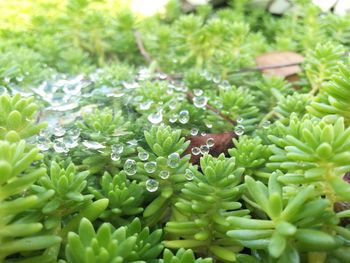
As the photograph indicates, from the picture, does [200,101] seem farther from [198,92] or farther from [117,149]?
[117,149]

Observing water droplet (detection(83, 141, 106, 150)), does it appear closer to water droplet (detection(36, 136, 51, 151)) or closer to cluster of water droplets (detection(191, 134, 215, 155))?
water droplet (detection(36, 136, 51, 151))

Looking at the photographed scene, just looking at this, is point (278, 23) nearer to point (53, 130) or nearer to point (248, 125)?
point (248, 125)

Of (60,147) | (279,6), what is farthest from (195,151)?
(279,6)

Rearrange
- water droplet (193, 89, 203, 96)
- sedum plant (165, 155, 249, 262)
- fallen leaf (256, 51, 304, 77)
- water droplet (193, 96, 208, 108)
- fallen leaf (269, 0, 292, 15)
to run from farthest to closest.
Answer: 1. fallen leaf (269, 0, 292, 15)
2. fallen leaf (256, 51, 304, 77)
3. water droplet (193, 89, 203, 96)
4. water droplet (193, 96, 208, 108)
5. sedum plant (165, 155, 249, 262)

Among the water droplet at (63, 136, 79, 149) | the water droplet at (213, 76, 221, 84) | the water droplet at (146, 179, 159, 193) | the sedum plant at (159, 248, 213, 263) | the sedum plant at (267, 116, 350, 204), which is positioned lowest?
the sedum plant at (159, 248, 213, 263)

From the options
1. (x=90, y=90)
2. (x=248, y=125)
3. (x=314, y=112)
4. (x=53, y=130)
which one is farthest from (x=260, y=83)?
(x=53, y=130)

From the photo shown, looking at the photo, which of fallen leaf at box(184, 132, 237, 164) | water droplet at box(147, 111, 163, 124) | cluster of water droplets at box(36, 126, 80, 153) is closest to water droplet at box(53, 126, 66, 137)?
cluster of water droplets at box(36, 126, 80, 153)
